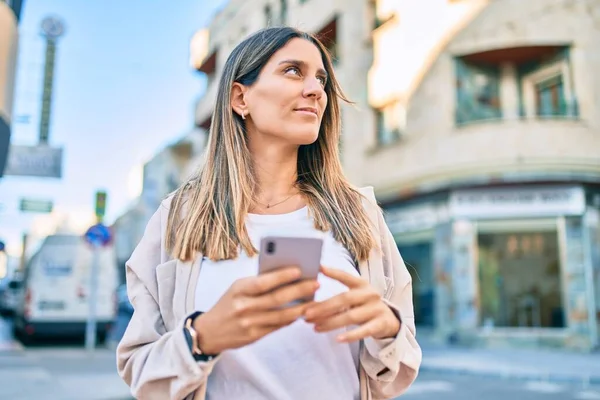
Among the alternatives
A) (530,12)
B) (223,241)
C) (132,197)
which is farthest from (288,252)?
(132,197)

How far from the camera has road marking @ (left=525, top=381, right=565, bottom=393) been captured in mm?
8625

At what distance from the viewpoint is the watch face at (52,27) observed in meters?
19.8

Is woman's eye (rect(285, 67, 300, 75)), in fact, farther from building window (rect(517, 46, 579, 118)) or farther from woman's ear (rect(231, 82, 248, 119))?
building window (rect(517, 46, 579, 118))

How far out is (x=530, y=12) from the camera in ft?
50.8

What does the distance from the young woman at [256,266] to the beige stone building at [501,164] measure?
12.9 meters

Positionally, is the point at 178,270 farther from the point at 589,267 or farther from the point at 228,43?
the point at 228,43

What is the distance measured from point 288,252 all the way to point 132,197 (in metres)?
58.4

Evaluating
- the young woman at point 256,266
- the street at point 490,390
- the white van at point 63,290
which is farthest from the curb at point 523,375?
the young woman at point 256,266

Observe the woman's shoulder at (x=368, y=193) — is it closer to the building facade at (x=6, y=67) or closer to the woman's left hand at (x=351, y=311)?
the woman's left hand at (x=351, y=311)

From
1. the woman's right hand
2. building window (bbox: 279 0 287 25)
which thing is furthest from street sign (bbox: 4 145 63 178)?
the woman's right hand

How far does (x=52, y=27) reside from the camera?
1994cm

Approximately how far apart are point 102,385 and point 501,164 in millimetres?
10838

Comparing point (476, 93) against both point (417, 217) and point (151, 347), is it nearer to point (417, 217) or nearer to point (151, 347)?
point (417, 217)

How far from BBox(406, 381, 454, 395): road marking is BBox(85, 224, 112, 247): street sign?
7150 mm
